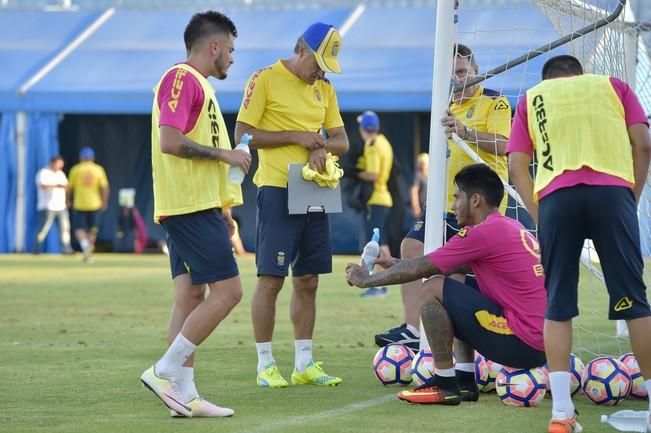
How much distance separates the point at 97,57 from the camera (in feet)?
91.5

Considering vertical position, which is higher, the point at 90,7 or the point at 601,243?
the point at 90,7

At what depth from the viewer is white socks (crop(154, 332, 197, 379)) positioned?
6.61 meters

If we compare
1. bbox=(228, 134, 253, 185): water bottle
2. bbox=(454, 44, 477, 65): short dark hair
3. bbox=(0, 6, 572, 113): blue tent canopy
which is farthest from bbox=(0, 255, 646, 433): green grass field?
bbox=(0, 6, 572, 113): blue tent canopy

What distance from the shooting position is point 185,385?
672cm

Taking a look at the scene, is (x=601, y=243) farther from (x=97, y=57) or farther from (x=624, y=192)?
(x=97, y=57)

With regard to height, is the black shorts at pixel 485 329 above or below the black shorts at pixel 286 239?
below

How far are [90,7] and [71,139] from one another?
3.63 metres

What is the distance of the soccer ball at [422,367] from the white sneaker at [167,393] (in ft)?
5.38

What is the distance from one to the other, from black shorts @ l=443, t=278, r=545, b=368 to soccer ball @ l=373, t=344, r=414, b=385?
2.69ft

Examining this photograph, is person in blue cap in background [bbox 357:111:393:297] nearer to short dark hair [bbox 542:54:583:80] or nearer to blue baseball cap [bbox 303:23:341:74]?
blue baseball cap [bbox 303:23:341:74]

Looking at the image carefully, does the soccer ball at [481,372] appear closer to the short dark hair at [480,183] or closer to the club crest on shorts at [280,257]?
the short dark hair at [480,183]

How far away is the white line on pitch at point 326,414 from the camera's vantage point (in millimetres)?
6262

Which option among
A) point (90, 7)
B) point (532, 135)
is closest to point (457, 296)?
point (532, 135)

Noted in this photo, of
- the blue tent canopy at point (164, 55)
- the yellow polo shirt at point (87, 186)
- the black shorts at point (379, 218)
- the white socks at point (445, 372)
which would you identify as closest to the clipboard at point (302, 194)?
the white socks at point (445, 372)
